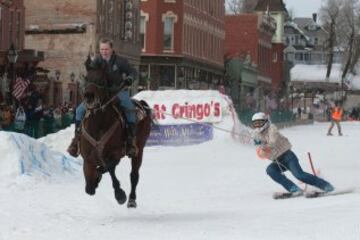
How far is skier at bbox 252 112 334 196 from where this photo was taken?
1377 cm

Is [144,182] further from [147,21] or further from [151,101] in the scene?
[147,21]

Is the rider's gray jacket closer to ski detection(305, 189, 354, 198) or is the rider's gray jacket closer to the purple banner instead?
ski detection(305, 189, 354, 198)

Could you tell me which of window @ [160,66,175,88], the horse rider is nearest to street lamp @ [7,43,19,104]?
the horse rider

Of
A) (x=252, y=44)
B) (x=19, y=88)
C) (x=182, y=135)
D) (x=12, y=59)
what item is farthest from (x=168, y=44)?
(x=182, y=135)

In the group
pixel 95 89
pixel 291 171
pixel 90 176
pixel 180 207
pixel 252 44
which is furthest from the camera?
pixel 252 44

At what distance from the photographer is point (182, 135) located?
26.4 m

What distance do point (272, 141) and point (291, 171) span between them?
624mm

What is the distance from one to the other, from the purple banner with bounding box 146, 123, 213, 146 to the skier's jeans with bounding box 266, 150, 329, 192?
38.7 feet

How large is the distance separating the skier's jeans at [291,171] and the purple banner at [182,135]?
11.8 m

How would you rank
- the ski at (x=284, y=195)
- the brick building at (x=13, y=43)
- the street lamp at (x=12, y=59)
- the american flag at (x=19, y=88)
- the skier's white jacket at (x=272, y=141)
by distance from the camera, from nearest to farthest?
the skier's white jacket at (x=272, y=141)
the ski at (x=284, y=195)
the street lamp at (x=12, y=59)
the american flag at (x=19, y=88)
the brick building at (x=13, y=43)

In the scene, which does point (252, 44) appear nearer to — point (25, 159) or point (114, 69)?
point (25, 159)

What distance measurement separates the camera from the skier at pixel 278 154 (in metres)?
13.8

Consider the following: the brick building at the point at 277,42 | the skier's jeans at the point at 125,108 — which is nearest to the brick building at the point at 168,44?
the brick building at the point at 277,42

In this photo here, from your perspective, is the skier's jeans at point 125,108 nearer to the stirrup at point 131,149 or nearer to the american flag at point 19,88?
the stirrup at point 131,149
